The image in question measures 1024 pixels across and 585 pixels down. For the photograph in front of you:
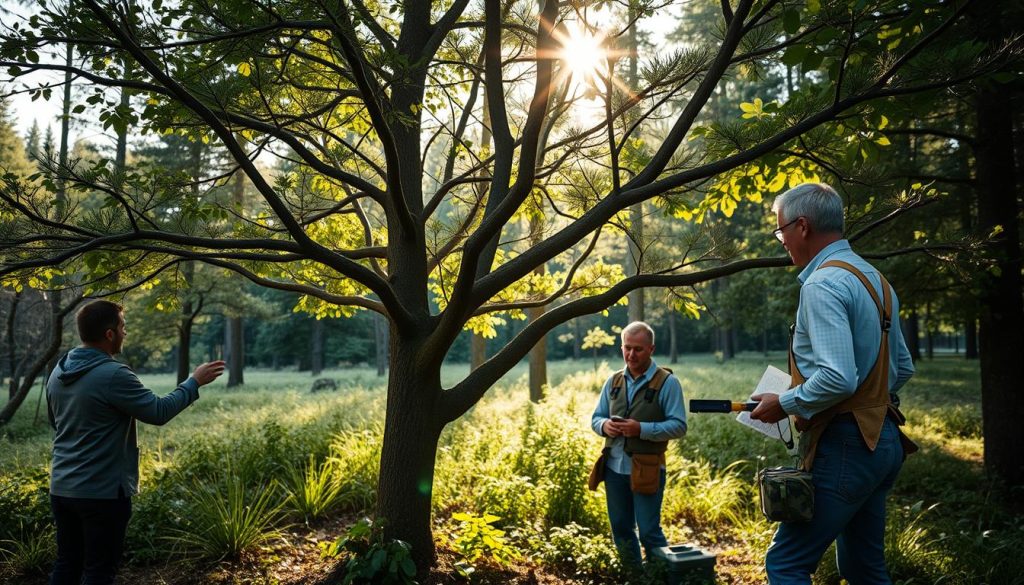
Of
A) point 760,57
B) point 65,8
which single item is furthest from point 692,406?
point 65,8

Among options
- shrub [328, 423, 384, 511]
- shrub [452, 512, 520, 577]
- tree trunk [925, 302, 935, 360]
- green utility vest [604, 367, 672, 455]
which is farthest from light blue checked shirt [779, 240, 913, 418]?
tree trunk [925, 302, 935, 360]

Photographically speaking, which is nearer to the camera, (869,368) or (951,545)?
(869,368)

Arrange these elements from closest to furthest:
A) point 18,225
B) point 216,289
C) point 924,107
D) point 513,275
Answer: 1. point 18,225
2. point 924,107
3. point 513,275
4. point 216,289

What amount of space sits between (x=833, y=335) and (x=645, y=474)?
1.93 metres

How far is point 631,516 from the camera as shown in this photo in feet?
13.4

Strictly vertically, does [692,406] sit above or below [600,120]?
below

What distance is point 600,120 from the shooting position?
4.38 meters

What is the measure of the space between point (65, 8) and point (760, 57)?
3772mm

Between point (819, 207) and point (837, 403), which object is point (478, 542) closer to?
point (837, 403)

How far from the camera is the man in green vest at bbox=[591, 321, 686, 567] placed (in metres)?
3.77

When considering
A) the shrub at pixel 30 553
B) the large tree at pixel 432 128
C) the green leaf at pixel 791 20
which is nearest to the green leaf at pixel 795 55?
the large tree at pixel 432 128

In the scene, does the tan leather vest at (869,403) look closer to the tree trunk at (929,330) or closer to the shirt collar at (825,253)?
the shirt collar at (825,253)

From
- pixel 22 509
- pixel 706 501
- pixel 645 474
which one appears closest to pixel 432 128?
pixel 645 474

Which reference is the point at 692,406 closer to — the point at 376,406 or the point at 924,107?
the point at 924,107
